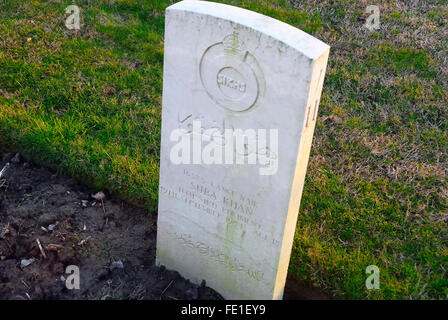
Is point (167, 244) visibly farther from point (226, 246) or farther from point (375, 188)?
point (375, 188)

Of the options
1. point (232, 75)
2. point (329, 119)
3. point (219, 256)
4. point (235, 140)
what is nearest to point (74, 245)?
point (219, 256)

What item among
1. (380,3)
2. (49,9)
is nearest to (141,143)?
(49,9)

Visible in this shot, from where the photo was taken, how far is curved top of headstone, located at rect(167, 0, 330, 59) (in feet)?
7.63

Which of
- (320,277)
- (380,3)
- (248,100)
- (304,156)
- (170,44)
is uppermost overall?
(380,3)

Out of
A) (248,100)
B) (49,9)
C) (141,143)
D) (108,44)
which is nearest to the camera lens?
(248,100)

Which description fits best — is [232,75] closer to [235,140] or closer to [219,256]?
[235,140]

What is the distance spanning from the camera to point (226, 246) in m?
3.10

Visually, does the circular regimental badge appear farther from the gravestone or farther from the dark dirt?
the dark dirt

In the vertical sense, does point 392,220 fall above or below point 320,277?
above

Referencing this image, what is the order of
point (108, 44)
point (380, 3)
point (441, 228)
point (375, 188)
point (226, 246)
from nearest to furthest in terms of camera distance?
point (226, 246), point (441, 228), point (375, 188), point (108, 44), point (380, 3)

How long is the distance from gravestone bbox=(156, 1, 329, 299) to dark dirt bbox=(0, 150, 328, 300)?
Result: 25cm

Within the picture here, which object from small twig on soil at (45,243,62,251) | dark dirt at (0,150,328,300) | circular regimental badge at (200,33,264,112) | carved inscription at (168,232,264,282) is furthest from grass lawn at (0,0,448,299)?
circular regimental badge at (200,33,264,112)

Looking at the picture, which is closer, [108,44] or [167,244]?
[167,244]

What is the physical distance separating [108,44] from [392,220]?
142 inches
